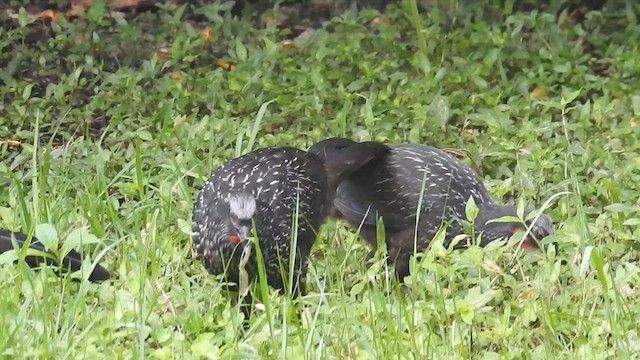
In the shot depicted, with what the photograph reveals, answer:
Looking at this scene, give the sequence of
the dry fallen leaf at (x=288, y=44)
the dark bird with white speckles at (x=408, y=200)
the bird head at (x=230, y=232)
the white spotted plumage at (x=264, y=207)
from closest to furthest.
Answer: the bird head at (x=230, y=232), the white spotted plumage at (x=264, y=207), the dark bird with white speckles at (x=408, y=200), the dry fallen leaf at (x=288, y=44)

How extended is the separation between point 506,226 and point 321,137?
172 cm

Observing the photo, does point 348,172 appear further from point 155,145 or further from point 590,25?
point 590,25

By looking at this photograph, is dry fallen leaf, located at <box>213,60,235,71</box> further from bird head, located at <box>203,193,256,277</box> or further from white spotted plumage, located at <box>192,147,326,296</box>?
bird head, located at <box>203,193,256,277</box>

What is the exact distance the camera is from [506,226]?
5.46 m

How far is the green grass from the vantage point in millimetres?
4465

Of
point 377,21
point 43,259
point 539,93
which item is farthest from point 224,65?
point 43,259

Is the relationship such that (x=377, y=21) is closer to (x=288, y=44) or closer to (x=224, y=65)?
(x=288, y=44)

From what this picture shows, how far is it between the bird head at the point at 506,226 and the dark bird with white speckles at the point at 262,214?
0.70 metres

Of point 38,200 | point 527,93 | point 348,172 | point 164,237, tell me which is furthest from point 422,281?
point 527,93

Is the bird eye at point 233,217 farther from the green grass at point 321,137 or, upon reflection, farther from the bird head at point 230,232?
the green grass at point 321,137

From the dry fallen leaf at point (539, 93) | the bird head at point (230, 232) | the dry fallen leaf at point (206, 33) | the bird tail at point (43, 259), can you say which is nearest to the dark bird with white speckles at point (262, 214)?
the bird head at point (230, 232)

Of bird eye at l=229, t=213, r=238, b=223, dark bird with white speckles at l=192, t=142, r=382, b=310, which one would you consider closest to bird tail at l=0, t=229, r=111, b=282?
dark bird with white speckles at l=192, t=142, r=382, b=310

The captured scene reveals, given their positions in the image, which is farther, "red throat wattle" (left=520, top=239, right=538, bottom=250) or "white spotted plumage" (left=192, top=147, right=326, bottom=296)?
"red throat wattle" (left=520, top=239, right=538, bottom=250)

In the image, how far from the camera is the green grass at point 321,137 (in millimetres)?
4465
